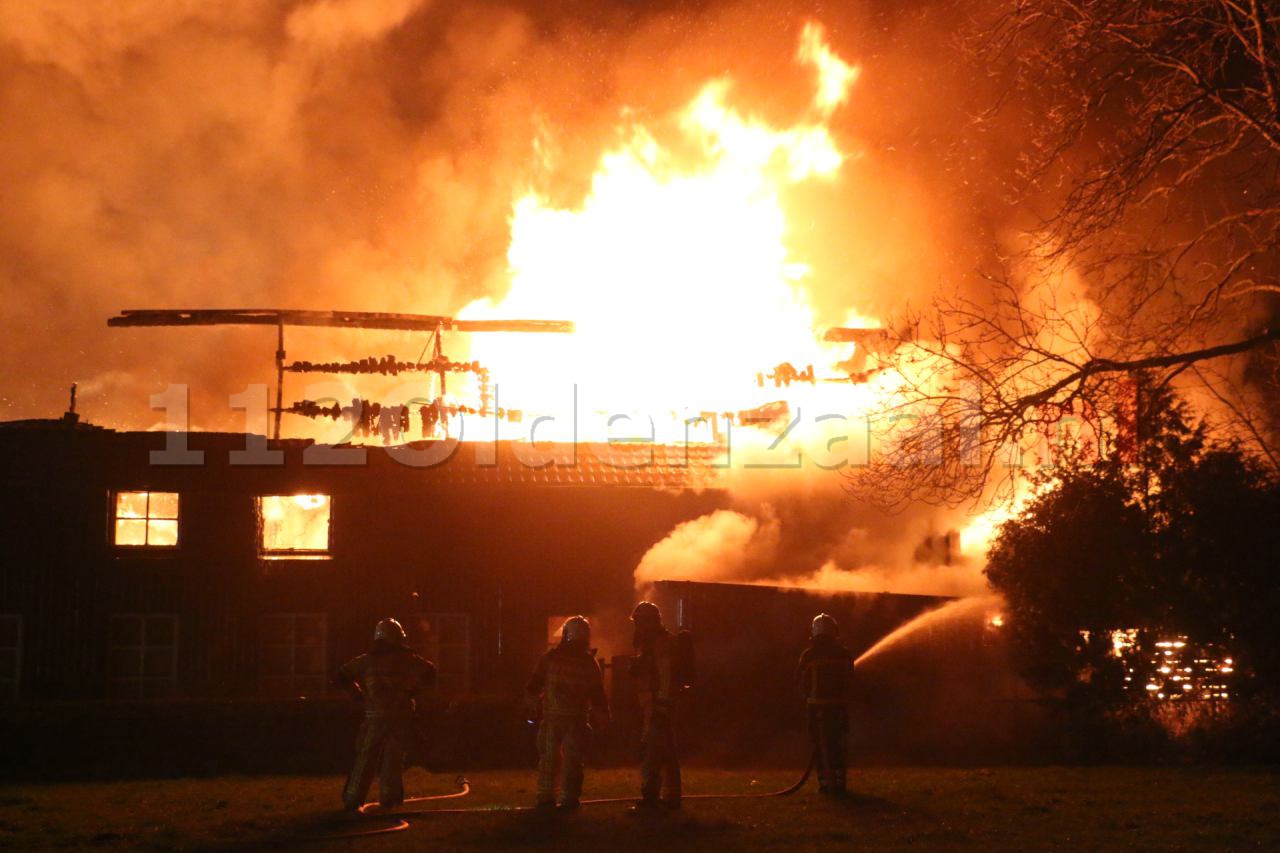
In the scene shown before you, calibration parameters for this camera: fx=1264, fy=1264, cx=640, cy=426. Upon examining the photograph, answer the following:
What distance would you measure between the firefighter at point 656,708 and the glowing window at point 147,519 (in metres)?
17.6

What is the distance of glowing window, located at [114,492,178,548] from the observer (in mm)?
27344

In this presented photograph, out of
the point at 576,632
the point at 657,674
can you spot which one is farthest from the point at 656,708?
the point at 576,632

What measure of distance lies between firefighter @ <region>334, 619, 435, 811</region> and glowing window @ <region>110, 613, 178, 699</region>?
16108 mm

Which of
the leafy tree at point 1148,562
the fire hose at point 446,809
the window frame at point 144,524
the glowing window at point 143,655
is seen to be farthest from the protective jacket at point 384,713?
the window frame at point 144,524

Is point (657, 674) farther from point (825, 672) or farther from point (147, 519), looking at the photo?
point (147, 519)

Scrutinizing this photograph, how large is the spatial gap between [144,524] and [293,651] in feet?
13.9

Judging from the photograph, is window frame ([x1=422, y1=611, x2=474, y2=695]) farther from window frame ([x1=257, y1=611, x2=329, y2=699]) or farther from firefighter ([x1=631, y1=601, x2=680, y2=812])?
firefighter ([x1=631, y1=601, x2=680, y2=812])

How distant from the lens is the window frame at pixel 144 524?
27094mm

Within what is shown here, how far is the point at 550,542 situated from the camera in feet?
94.1

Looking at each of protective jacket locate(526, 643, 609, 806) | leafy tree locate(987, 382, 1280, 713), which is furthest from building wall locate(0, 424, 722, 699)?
protective jacket locate(526, 643, 609, 806)

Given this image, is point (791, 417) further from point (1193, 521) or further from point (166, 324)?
point (166, 324)

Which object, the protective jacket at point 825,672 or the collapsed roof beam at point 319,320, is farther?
the collapsed roof beam at point 319,320

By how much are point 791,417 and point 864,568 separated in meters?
3.98

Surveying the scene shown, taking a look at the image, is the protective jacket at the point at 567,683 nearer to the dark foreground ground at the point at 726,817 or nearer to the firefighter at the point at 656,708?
the firefighter at the point at 656,708
